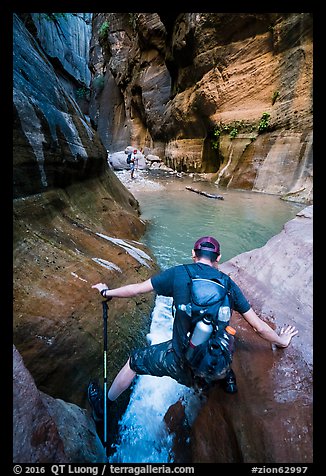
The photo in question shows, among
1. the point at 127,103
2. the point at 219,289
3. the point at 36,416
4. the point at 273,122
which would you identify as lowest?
the point at 36,416

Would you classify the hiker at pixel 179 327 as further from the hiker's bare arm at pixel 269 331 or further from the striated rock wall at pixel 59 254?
the striated rock wall at pixel 59 254

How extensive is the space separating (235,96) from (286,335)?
49.0 ft

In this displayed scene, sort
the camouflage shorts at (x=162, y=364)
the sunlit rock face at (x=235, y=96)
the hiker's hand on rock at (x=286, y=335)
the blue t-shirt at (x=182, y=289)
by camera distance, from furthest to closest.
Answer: the sunlit rock face at (x=235, y=96) < the hiker's hand on rock at (x=286, y=335) < the camouflage shorts at (x=162, y=364) < the blue t-shirt at (x=182, y=289)

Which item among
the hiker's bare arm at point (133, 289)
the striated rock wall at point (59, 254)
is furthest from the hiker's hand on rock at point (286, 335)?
the striated rock wall at point (59, 254)

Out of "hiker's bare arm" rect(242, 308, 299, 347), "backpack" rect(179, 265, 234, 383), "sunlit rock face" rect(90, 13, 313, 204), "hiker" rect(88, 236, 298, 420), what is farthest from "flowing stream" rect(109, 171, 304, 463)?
"sunlit rock face" rect(90, 13, 313, 204)

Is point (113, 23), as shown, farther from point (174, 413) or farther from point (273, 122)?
point (174, 413)

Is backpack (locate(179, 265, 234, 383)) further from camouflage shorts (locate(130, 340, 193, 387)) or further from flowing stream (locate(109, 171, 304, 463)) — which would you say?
flowing stream (locate(109, 171, 304, 463))

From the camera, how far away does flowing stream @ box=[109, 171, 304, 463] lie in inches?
81.7

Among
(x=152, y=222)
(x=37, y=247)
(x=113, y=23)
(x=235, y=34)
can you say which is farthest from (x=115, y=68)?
(x=37, y=247)

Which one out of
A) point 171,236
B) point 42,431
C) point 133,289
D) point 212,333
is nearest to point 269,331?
point 212,333

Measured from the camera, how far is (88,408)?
2.16 meters

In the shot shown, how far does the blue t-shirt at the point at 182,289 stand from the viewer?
64.8 inches

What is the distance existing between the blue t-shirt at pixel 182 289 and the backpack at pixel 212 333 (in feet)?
0.19
